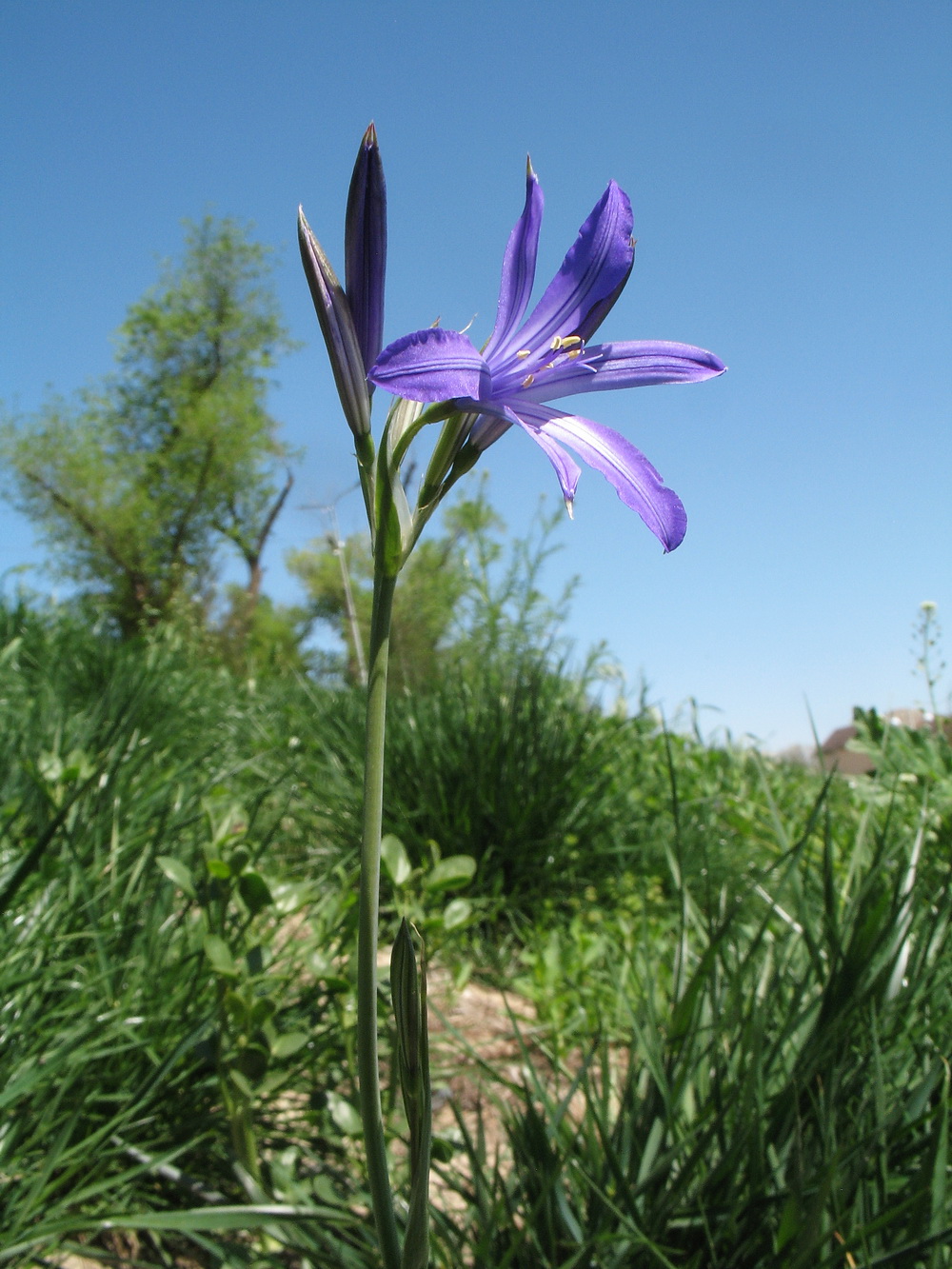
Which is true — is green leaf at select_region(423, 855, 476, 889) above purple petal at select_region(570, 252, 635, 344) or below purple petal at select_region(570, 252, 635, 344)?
below

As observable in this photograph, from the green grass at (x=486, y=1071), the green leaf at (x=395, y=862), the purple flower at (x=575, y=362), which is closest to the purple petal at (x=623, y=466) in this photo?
the purple flower at (x=575, y=362)

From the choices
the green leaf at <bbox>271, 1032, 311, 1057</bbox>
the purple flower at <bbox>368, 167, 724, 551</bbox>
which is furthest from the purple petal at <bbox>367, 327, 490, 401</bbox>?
the green leaf at <bbox>271, 1032, 311, 1057</bbox>

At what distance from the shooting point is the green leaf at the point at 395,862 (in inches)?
53.2

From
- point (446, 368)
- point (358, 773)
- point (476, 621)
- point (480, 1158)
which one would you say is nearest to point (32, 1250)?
point (480, 1158)

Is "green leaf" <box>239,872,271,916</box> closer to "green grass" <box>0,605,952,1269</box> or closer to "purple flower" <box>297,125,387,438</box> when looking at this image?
"green grass" <box>0,605,952,1269</box>

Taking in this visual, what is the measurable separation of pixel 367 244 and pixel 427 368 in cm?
16

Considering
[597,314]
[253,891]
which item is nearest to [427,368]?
[597,314]

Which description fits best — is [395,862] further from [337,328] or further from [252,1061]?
[337,328]

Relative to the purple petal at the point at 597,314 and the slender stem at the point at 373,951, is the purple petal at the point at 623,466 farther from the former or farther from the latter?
the slender stem at the point at 373,951

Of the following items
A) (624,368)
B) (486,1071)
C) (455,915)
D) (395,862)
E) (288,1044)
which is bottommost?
(486,1071)

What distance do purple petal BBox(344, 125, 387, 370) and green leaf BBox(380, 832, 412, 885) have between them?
0.85 meters

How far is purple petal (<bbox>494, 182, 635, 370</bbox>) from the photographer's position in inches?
29.9

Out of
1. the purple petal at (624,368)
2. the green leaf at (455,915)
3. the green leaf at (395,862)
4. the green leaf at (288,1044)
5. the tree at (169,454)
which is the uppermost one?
the tree at (169,454)

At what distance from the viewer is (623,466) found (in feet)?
2.30
